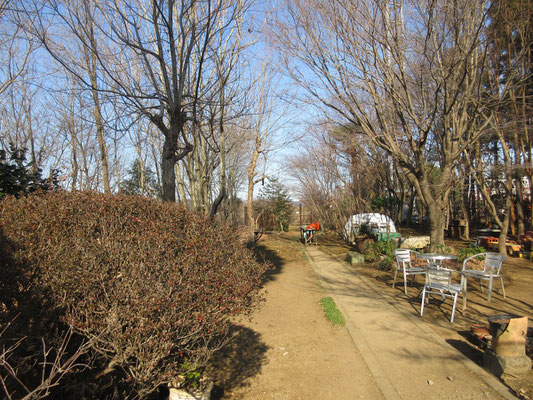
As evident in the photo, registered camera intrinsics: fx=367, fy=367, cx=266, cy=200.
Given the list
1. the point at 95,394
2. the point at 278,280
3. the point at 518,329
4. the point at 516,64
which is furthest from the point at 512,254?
the point at 95,394

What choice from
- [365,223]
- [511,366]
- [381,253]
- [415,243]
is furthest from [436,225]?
[511,366]

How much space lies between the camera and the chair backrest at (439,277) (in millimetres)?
6047

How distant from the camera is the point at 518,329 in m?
4.06

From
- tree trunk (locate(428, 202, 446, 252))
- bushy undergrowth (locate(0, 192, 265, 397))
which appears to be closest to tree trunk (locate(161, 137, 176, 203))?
bushy undergrowth (locate(0, 192, 265, 397))

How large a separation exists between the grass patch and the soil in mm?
117

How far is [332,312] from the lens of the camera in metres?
6.61

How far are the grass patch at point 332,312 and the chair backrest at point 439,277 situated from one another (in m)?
1.66

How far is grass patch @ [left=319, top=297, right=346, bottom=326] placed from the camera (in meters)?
6.13

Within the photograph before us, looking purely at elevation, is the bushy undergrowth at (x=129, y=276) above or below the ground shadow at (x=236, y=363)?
above

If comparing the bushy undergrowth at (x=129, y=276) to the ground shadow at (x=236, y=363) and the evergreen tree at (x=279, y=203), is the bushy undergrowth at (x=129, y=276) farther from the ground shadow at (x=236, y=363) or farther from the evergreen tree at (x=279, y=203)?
the evergreen tree at (x=279, y=203)

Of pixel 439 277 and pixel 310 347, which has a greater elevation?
pixel 439 277

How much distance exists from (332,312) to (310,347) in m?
1.43

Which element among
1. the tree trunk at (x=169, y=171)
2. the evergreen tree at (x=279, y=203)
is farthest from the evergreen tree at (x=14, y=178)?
the evergreen tree at (x=279, y=203)

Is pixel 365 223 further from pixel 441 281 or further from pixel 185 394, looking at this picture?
pixel 185 394
